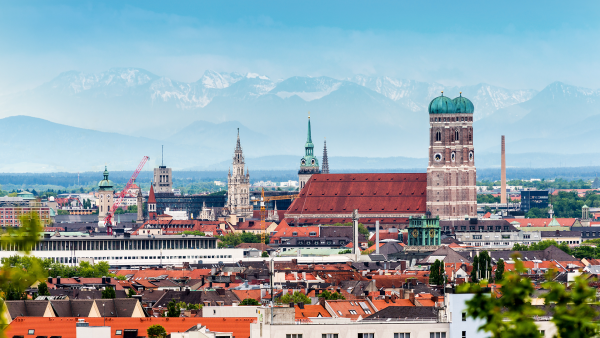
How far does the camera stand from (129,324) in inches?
2211

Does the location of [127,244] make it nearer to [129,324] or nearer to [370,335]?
[129,324]

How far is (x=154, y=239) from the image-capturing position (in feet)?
537

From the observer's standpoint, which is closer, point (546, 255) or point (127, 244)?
point (546, 255)

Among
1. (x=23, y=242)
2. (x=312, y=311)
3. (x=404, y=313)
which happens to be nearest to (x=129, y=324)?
(x=312, y=311)

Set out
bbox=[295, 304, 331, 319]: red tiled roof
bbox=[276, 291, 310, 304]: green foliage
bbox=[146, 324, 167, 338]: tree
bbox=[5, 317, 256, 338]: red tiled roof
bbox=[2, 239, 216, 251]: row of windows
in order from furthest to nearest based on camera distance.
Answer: bbox=[2, 239, 216, 251]: row of windows, bbox=[276, 291, 310, 304]: green foliage, bbox=[295, 304, 331, 319]: red tiled roof, bbox=[5, 317, 256, 338]: red tiled roof, bbox=[146, 324, 167, 338]: tree

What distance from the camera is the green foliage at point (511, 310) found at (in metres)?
12.9

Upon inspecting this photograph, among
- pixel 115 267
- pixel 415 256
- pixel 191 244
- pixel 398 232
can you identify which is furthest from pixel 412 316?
pixel 398 232

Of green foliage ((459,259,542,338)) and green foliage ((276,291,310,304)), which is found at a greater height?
green foliage ((459,259,542,338))

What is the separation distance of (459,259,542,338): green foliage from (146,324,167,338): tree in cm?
3989

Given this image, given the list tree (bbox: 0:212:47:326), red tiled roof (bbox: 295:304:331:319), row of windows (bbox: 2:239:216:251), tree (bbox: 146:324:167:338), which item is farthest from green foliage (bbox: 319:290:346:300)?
row of windows (bbox: 2:239:216:251)

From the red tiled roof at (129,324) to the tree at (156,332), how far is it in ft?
3.31

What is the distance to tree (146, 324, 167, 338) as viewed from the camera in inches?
2064

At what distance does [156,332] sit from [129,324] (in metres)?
3.68

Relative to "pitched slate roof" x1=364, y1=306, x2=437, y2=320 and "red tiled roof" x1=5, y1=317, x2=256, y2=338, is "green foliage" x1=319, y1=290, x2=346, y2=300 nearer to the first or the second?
"pitched slate roof" x1=364, y1=306, x2=437, y2=320
